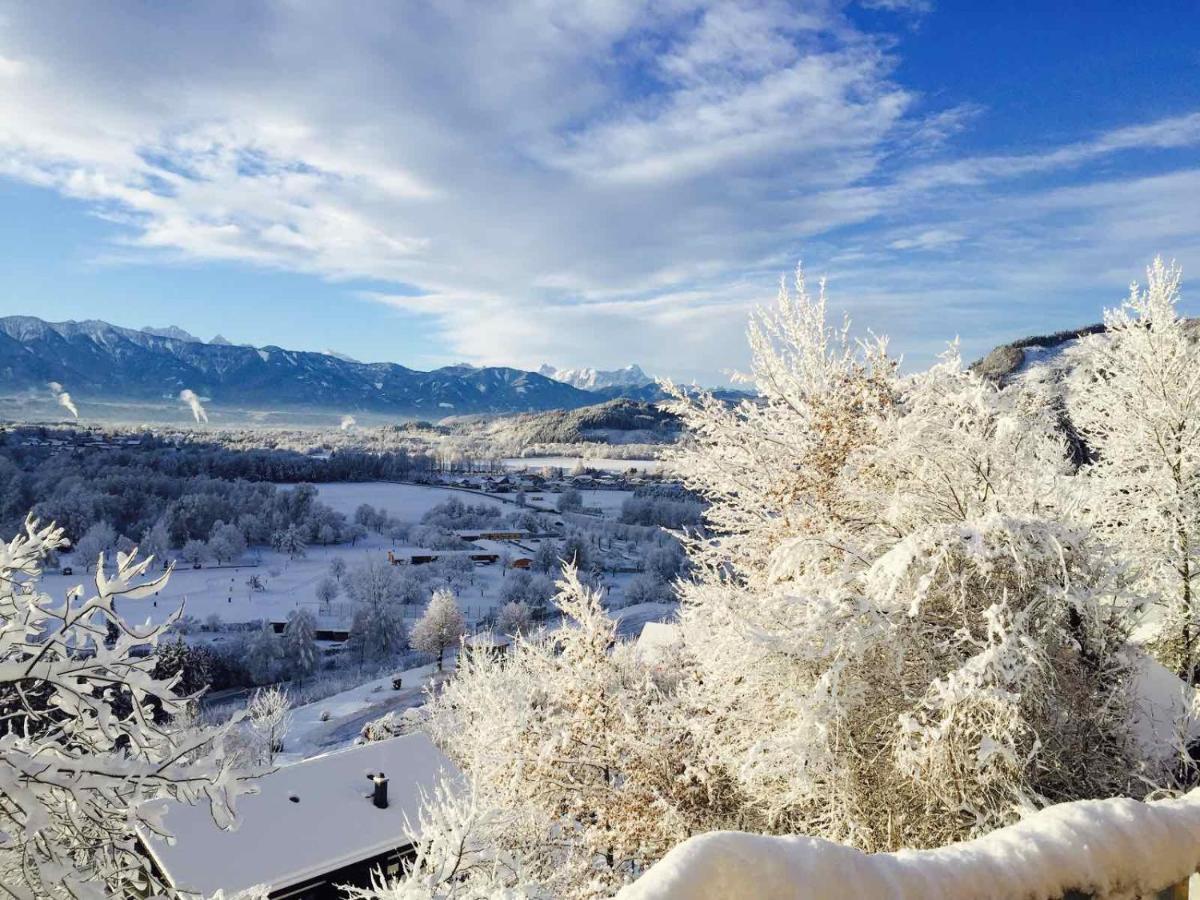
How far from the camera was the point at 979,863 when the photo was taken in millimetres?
1704

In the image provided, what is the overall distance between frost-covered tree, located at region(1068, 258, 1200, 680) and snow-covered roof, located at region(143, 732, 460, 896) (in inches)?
387

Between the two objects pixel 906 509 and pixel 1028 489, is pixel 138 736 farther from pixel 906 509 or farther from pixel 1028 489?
pixel 1028 489

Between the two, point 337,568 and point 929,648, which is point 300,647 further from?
point 929,648

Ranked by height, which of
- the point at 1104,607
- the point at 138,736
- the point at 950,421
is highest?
the point at 950,421

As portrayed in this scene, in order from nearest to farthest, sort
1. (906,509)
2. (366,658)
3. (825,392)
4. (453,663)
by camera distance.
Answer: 1. (906,509)
2. (825,392)
3. (453,663)
4. (366,658)

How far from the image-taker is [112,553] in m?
55.6

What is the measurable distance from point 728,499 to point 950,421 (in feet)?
7.35

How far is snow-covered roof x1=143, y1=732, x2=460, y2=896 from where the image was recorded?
1038 cm

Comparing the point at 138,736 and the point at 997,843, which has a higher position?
the point at 997,843

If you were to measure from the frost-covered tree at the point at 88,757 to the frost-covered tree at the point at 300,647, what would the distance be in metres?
38.5

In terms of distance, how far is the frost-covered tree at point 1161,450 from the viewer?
28.3ft

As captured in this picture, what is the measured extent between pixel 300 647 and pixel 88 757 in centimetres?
3996

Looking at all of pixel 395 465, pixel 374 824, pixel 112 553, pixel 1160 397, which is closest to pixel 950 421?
pixel 1160 397

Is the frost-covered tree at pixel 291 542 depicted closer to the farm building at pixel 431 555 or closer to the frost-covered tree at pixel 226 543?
the frost-covered tree at pixel 226 543
